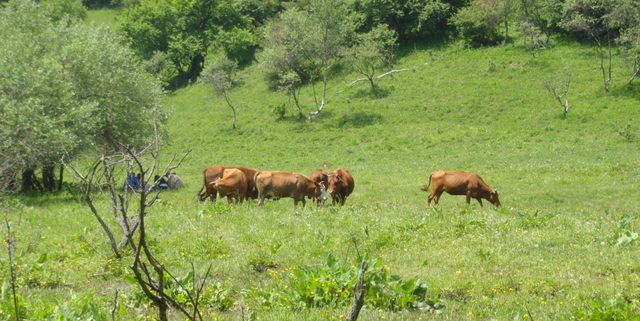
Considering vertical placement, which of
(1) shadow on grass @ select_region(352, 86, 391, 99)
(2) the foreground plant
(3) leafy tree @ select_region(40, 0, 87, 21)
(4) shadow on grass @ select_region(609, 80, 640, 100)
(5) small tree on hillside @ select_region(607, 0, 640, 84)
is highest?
(3) leafy tree @ select_region(40, 0, 87, 21)

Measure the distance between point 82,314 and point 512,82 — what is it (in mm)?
41111

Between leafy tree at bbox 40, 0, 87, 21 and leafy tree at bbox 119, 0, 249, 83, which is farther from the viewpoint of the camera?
leafy tree at bbox 40, 0, 87, 21

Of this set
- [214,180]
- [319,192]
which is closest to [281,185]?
[319,192]

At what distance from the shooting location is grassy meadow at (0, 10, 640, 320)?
6156 millimetres

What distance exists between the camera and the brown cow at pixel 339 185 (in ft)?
53.7

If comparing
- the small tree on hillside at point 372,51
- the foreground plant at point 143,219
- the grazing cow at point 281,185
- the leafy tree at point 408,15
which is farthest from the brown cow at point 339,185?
the leafy tree at point 408,15

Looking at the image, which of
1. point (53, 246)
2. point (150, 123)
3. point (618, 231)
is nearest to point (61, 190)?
point (150, 123)

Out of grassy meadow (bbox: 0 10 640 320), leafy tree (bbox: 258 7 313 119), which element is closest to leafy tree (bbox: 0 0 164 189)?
grassy meadow (bbox: 0 10 640 320)

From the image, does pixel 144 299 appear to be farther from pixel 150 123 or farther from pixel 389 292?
pixel 150 123

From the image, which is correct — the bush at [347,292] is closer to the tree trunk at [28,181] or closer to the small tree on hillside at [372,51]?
the tree trunk at [28,181]

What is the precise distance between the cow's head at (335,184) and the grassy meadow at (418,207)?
1.78 meters

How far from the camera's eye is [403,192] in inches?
813

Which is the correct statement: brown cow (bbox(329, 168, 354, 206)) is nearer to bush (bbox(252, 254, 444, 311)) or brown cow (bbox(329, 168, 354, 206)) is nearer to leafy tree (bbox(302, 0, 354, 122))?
bush (bbox(252, 254, 444, 311))

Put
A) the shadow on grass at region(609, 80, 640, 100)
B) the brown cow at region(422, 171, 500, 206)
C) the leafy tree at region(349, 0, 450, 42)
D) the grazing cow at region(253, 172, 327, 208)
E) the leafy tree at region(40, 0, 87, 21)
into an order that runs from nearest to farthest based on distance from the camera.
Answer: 1. the grazing cow at region(253, 172, 327, 208)
2. the brown cow at region(422, 171, 500, 206)
3. the shadow on grass at region(609, 80, 640, 100)
4. the leafy tree at region(349, 0, 450, 42)
5. the leafy tree at region(40, 0, 87, 21)
